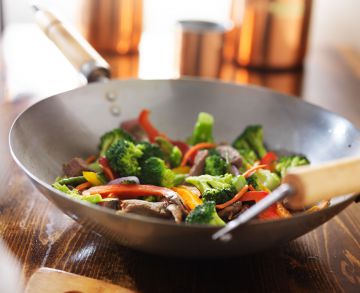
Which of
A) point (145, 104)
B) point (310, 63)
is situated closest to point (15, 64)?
point (145, 104)

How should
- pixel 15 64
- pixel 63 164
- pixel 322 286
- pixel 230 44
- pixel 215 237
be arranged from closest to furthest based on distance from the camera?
pixel 215 237, pixel 322 286, pixel 63 164, pixel 15 64, pixel 230 44

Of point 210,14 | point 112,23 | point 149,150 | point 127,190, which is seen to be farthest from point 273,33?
point 127,190

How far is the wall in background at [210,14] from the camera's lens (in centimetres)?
354

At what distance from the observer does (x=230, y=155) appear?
1482mm

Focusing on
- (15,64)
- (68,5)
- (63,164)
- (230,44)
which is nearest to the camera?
(63,164)

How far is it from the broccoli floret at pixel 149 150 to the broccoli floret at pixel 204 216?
0.37 meters

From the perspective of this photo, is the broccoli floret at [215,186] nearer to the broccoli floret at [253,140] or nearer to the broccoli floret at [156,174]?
the broccoli floret at [156,174]

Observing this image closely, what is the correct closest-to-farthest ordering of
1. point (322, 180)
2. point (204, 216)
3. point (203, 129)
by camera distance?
point (322, 180) → point (204, 216) → point (203, 129)

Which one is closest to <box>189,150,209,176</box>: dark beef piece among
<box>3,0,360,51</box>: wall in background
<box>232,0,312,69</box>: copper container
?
<box>232,0,312,69</box>: copper container

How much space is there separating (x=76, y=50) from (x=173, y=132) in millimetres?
371

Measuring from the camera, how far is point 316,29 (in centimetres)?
366

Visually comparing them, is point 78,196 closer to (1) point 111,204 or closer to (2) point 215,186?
(1) point 111,204

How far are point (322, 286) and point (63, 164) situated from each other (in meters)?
0.68

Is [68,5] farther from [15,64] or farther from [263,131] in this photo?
[263,131]
